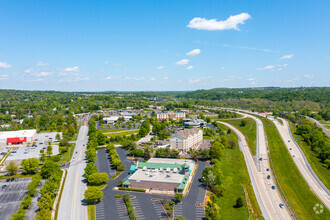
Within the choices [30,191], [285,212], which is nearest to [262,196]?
[285,212]


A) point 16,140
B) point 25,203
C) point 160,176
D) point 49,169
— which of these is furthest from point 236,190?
point 16,140

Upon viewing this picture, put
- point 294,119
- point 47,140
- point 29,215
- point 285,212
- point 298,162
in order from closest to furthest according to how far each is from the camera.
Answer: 1. point 29,215
2. point 285,212
3. point 298,162
4. point 47,140
5. point 294,119

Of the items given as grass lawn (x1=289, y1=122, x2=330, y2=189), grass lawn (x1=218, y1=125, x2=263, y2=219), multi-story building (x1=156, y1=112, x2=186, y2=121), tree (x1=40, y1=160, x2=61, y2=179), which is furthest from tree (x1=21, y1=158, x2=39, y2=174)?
multi-story building (x1=156, y1=112, x2=186, y2=121)

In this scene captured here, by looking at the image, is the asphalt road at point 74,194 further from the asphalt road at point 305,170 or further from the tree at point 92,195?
the asphalt road at point 305,170

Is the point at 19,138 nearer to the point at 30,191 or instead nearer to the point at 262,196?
the point at 30,191

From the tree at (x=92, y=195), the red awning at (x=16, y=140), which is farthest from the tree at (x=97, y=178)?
the red awning at (x=16, y=140)

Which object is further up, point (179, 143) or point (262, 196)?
point (179, 143)

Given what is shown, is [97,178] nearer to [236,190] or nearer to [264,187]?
[236,190]

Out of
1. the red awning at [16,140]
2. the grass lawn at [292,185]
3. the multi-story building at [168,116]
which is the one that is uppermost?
the multi-story building at [168,116]
